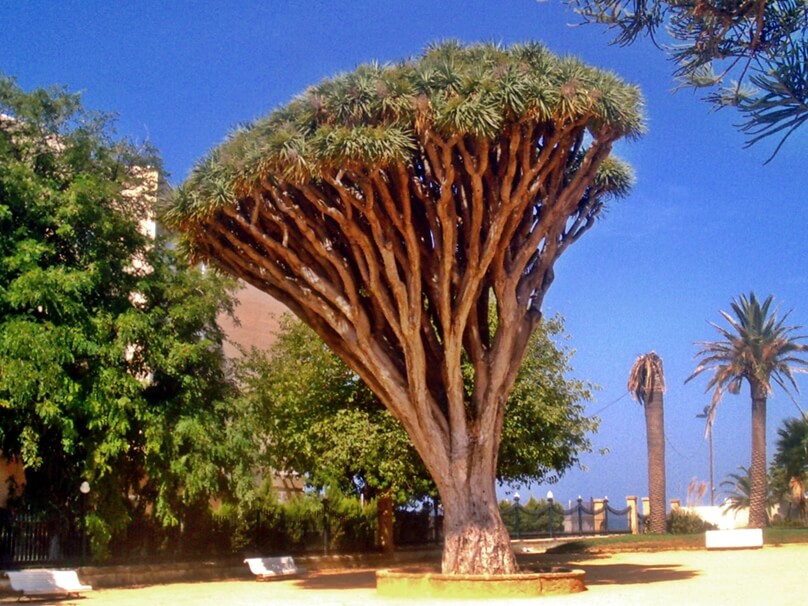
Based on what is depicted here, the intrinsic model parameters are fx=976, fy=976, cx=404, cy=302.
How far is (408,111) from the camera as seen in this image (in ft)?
50.1

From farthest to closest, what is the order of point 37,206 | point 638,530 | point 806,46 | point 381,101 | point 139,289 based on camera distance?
point 638,530, point 139,289, point 37,206, point 381,101, point 806,46

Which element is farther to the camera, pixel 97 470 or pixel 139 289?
pixel 139 289

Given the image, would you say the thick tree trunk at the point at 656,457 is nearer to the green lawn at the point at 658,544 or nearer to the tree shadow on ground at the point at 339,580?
the green lawn at the point at 658,544

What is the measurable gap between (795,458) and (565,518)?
9076mm

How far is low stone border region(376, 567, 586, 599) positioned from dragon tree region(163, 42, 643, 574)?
547mm

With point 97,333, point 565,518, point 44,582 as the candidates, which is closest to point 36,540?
point 44,582

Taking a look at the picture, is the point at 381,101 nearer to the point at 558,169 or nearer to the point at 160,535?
the point at 558,169

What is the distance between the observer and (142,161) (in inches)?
882

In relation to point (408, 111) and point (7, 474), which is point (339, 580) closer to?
point (7, 474)

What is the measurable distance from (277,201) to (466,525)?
634cm

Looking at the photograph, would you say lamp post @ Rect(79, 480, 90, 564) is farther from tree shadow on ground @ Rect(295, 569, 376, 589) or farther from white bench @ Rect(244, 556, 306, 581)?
tree shadow on ground @ Rect(295, 569, 376, 589)

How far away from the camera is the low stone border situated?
51.4 feet

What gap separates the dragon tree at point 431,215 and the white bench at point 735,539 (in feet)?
45.1

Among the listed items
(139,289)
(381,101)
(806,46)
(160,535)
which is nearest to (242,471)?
(160,535)
